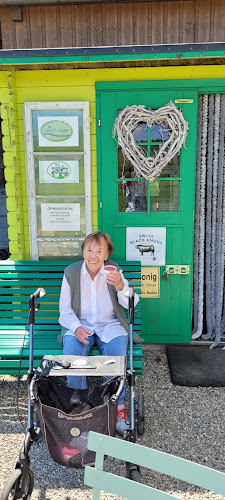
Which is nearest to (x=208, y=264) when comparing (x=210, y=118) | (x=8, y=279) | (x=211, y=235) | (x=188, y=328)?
(x=211, y=235)

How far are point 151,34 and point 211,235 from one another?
89.0 inches

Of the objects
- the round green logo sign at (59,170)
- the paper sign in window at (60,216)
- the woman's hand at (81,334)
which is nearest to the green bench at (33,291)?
the paper sign in window at (60,216)

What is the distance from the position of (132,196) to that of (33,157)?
1.13 metres

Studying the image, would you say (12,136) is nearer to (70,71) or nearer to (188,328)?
(70,71)

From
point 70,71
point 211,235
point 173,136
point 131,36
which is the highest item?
point 131,36

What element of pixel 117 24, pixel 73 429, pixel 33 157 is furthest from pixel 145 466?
pixel 117 24

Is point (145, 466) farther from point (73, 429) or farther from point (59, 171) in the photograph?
point (59, 171)

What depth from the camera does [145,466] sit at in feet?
5.05

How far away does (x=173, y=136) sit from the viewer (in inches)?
160

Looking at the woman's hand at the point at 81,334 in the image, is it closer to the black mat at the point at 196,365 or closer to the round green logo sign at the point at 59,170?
the black mat at the point at 196,365

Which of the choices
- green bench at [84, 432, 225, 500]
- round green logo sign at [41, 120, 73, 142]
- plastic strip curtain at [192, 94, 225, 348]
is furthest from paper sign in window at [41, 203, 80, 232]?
green bench at [84, 432, 225, 500]

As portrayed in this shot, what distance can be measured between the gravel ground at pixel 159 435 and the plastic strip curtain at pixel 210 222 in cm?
86

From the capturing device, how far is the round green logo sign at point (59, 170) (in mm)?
4277

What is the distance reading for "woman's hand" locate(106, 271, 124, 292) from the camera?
3084mm
